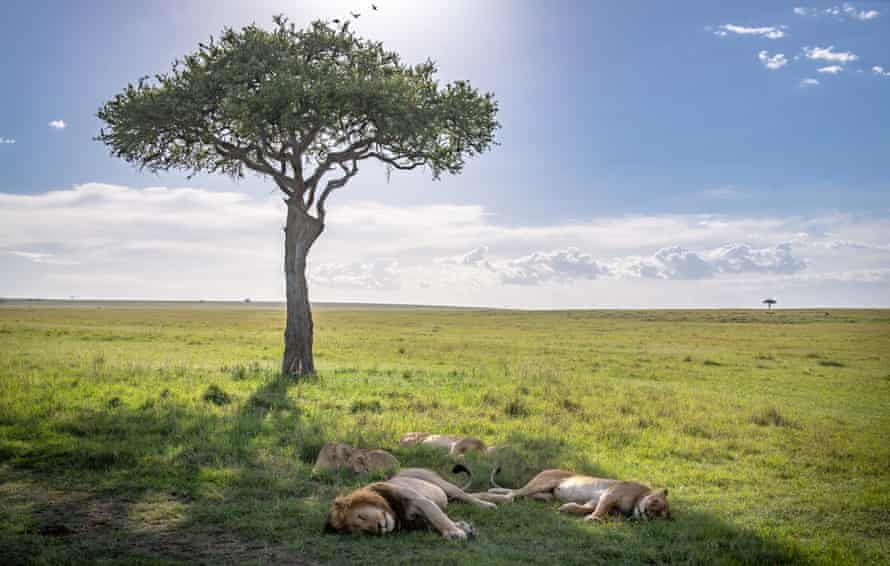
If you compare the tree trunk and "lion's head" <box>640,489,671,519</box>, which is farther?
the tree trunk

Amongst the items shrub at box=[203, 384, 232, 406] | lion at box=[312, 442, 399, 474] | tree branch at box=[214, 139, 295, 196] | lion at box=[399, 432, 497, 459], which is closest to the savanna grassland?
shrub at box=[203, 384, 232, 406]

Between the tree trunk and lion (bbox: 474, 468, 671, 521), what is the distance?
13.8m

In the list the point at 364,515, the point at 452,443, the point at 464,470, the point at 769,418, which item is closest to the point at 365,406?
the point at 452,443

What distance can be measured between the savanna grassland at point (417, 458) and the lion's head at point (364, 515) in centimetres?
19

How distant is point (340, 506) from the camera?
720 centimetres

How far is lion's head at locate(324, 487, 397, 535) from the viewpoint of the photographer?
23.3 ft

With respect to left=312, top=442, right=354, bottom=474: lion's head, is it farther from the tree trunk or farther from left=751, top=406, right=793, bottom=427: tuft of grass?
the tree trunk

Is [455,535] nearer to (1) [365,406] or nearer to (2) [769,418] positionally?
(1) [365,406]

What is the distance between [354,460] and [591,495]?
137 inches

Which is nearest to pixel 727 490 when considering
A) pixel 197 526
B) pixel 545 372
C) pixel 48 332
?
pixel 197 526

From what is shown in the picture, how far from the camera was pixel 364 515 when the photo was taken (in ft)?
23.3

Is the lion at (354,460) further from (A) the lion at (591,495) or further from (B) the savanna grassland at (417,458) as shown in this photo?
(A) the lion at (591,495)

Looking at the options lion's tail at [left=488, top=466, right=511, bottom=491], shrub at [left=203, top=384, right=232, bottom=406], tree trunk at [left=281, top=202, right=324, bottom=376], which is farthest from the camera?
tree trunk at [left=281, top=202, right=324, bottom=376]

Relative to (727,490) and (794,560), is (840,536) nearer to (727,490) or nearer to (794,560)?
(794,560)
